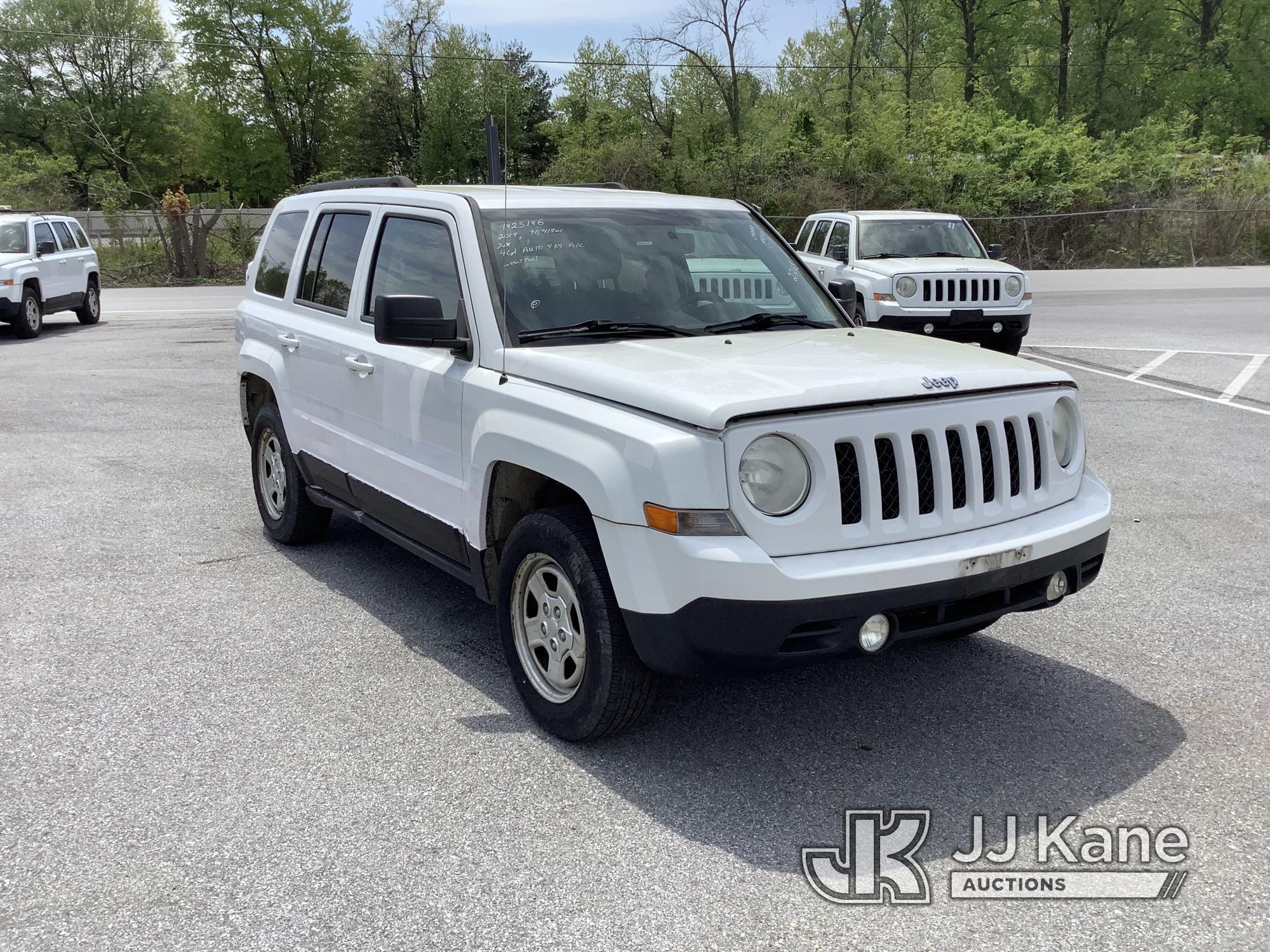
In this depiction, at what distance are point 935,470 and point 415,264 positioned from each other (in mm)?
2492

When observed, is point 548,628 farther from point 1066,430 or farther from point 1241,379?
point 1241,379

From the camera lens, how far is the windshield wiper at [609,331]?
4543 mm

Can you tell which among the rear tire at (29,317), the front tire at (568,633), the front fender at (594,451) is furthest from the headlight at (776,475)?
the rear tire at (29,317)

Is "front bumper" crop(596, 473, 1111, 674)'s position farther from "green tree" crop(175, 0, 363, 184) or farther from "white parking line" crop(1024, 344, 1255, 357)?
"green tree" crop(175, 0, 363, 184)

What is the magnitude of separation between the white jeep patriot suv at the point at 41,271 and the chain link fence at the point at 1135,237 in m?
21.2

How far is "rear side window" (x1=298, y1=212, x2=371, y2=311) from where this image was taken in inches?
222

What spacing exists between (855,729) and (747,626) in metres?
0.97

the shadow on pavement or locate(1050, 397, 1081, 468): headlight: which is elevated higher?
locate(1050, 397, 1081, 468): headlight

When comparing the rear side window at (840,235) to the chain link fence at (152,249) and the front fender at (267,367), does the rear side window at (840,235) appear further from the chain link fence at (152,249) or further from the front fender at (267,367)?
the chain link fence at (152,249)

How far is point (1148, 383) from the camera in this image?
41.6 feet

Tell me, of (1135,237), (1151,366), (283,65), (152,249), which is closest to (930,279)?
(1151,366)

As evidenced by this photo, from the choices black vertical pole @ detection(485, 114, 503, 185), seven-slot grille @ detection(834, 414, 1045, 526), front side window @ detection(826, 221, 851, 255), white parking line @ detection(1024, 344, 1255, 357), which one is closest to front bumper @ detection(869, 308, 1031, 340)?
front side window @ detection(826, 221, 851, 255)

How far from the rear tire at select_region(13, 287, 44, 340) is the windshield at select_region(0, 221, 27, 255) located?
2.23 feet

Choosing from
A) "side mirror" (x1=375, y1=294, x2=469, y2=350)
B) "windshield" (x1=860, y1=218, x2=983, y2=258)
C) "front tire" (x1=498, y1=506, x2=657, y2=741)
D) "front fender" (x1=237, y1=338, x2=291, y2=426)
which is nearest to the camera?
"front tire" (x1=498, y1=506, x2=657, y2=741)
